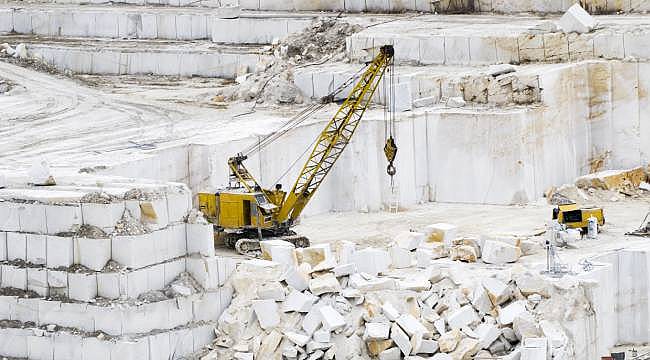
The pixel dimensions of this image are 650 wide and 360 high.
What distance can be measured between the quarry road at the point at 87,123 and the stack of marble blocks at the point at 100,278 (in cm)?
423

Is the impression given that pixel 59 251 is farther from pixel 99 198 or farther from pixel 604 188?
pixel 604 188

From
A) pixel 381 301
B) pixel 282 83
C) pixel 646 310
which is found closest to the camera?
pixel 381 301

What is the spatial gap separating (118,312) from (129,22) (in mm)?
27316

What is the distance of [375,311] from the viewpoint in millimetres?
42219

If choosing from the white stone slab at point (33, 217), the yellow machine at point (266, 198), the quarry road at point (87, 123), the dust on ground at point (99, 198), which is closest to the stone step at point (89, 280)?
the white stone slab at point (33, 217)

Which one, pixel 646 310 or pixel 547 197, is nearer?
pixel 646 310

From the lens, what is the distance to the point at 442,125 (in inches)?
2068

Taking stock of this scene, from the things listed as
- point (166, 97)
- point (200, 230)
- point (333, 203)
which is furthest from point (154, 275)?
point (166, 97)

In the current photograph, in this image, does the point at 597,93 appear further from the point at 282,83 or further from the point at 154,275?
the point at 154,275

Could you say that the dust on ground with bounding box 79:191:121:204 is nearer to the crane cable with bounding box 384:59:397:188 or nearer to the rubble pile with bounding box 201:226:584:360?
the rubble pile with bounding box 201:226:584:360

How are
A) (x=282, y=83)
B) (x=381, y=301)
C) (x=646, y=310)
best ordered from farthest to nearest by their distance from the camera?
(x=282, y=83) → (x=646, y=310) → (x=381, y=301)

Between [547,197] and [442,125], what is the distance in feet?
10.0

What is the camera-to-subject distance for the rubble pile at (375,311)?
41.6m

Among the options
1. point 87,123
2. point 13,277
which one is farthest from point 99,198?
point 87,123
